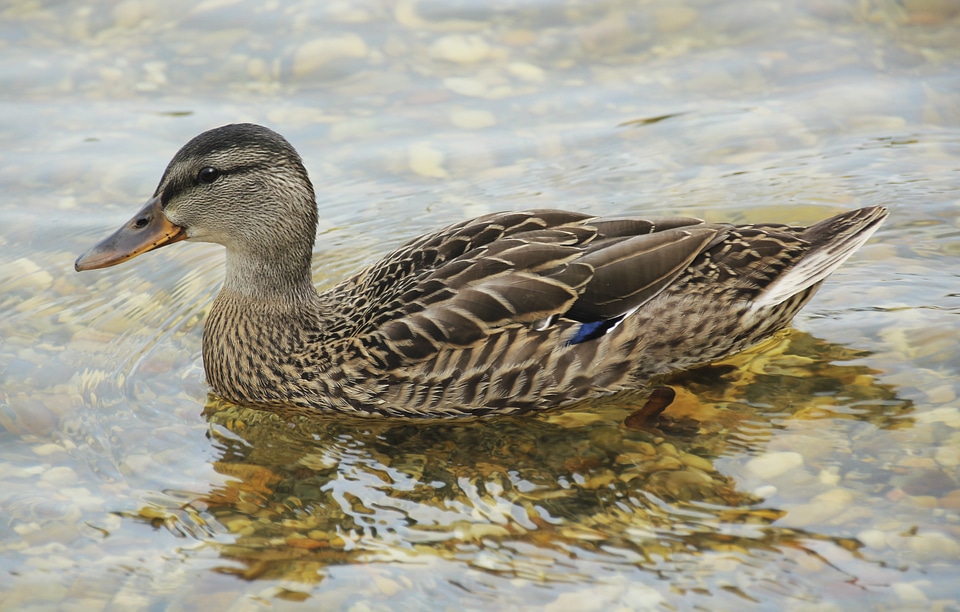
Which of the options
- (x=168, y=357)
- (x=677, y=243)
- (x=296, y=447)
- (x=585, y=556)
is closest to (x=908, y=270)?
(x=677, y=243)

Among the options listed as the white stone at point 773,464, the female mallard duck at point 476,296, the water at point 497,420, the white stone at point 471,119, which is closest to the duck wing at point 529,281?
the female mallard duck at point 476,296

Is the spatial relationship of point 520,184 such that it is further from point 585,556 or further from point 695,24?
point 585,556

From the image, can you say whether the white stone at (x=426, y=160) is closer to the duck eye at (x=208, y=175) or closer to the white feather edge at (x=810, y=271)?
the duck eye at (x=208, y=175)

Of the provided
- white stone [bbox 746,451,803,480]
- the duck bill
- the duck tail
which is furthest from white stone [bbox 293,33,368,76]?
white stone [bbox 746,451,803,480]

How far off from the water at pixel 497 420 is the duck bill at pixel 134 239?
0.78m

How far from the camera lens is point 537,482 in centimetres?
608

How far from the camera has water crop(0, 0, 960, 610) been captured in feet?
17.9

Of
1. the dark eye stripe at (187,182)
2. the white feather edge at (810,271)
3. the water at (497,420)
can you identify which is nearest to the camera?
the water at (497,420)

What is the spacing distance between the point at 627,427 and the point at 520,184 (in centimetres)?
296

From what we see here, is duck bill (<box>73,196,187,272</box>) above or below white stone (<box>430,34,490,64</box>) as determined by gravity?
below

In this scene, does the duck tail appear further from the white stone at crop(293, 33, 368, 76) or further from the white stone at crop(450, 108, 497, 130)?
the white stone at crop(293, 33, 368, 76)

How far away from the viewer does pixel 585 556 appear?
5.44 meters

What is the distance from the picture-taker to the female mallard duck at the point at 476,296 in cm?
654

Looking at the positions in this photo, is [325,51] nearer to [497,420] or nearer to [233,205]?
[233,205]
